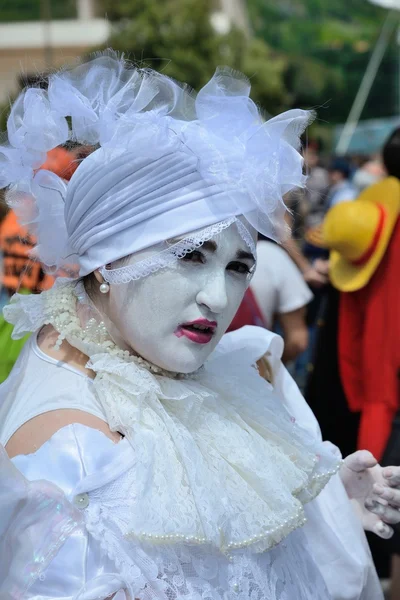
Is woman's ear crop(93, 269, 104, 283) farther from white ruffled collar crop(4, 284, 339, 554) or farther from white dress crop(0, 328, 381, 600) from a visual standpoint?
white dress crop(0, 328, 381, 600)

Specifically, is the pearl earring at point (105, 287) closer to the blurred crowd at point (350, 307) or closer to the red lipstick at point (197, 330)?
the red lipstick at point (197, 330)

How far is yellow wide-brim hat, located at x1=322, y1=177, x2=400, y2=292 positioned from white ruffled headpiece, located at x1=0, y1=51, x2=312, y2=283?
1.64m

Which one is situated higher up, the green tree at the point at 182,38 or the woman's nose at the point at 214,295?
the woman's nose at the point at 214,295

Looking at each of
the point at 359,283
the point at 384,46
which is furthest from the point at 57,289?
the point at 384,46

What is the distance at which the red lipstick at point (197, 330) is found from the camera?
1.56m

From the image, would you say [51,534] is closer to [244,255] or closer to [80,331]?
[80,331]

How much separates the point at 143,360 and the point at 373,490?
0.68 metres

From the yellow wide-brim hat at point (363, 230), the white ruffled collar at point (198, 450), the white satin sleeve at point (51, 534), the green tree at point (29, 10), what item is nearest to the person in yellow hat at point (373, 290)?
the yellow wide-brim hat at point (363, 230)

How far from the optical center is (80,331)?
1.64m

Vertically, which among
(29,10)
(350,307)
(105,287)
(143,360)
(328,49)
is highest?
(105,287)

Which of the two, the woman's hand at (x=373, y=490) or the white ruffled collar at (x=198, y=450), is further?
the woman's hand at (x=373, y=490)

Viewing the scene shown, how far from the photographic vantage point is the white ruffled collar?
1.44 meters

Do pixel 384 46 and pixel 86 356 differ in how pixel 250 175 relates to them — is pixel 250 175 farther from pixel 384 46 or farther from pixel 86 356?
pixel 384 46

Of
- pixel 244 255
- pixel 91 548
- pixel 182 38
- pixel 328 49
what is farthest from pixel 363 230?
pixel 328 49
